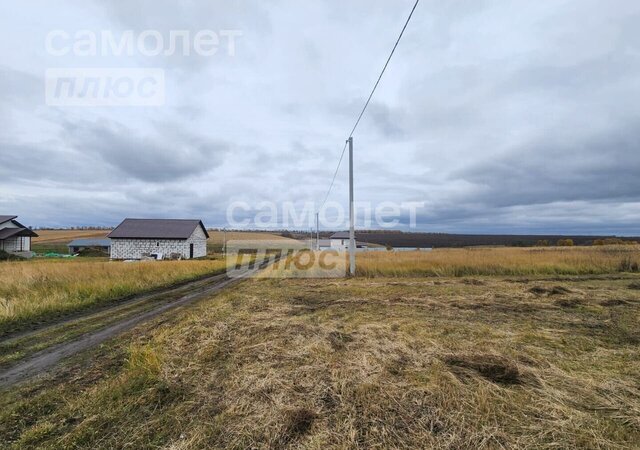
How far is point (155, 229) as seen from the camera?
4012 centimetres

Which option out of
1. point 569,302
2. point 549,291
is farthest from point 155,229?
point 569,302

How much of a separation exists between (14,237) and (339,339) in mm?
51477

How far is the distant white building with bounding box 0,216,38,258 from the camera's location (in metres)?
37.0

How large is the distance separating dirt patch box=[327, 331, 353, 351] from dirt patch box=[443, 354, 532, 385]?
1636 millimetres

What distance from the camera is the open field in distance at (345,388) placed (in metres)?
2.70

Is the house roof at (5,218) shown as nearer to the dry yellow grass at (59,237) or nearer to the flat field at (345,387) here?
the dry yellow grass at (59,237)

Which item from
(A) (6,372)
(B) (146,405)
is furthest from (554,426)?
(A) (6,372)

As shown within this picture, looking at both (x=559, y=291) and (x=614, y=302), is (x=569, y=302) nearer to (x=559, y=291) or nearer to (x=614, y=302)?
(x=614, y=302)

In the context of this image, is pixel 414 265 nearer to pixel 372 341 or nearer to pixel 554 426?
pixel 372 341

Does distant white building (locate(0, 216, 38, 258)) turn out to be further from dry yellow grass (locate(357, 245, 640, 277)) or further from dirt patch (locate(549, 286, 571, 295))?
dirt patch (locate(549, 286, 571, 295))

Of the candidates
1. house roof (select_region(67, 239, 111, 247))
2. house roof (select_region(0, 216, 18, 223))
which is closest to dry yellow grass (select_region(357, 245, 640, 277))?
house roof (select_region(0, 216, 18, 223))

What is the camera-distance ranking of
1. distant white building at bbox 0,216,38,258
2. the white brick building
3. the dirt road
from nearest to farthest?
1. the dirt road
2. distant white building at bbox 0,216,38,258
3. the white brick building

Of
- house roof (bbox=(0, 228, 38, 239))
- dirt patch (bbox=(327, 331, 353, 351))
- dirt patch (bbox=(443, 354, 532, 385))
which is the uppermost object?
house roof (bbox=(0, 228, 38, 239))

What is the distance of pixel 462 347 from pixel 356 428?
2.93 meters
